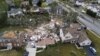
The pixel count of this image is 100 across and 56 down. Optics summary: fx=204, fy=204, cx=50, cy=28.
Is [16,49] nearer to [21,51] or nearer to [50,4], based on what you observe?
[21,51]

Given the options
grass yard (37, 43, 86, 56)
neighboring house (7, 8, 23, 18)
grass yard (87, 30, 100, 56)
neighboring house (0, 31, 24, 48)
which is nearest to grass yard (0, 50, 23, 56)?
neighboring house (0, 31, 24, 48)

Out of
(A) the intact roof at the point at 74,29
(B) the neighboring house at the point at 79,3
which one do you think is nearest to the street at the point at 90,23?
(A) the intact roof at the point at 74,29

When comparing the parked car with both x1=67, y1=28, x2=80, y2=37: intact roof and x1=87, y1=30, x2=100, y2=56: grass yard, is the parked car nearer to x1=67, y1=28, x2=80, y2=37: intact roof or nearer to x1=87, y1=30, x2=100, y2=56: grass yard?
x1=87, y1=30, x2=100, y2=56: grass yard

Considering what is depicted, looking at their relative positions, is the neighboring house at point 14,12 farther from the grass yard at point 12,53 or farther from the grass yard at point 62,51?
the grass yard at point 62,51

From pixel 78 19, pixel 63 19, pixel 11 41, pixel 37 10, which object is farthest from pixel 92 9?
pixel 11 41

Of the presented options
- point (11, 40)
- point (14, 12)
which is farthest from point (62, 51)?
point (14, 12)

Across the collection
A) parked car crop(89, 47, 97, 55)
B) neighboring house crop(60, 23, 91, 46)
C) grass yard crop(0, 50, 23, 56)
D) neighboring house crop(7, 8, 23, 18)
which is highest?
neighboring house crop(7, 8, 23, 18)

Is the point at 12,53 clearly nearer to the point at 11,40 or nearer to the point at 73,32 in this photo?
the point at 11,40
